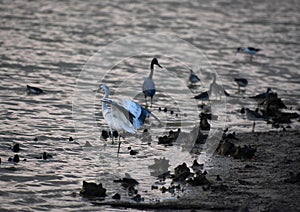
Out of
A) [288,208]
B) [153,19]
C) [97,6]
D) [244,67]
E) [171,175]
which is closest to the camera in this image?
[288,208]

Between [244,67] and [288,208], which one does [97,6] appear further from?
[288,208]

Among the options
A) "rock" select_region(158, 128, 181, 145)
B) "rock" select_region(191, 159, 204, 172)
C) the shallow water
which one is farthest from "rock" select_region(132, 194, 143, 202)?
"rock" select_region(158, 128, 181, 145)

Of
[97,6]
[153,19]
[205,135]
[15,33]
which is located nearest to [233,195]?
[205,135]

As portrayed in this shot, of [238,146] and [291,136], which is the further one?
[291,136]

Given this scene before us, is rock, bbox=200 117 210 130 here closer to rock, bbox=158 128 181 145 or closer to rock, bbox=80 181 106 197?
rock, bbox=158 128 181 145

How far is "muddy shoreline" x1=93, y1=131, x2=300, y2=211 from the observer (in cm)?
1074

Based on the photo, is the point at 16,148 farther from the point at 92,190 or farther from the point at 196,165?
the point at 196,165

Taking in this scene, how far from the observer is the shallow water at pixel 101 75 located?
12352mm

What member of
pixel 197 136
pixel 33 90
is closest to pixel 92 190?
pixel 197 136

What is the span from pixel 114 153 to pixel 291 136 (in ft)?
14.1

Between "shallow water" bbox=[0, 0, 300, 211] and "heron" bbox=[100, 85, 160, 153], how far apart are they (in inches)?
22.6

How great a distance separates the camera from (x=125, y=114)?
1350 cm

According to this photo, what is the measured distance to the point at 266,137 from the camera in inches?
609

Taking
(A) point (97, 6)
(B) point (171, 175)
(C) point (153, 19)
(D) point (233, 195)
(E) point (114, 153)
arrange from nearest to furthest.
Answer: (D) point (233, 195), (B) point (171, 175), (E) point (114, 153), (C) point (153, 19), (A) point (97, 6)
